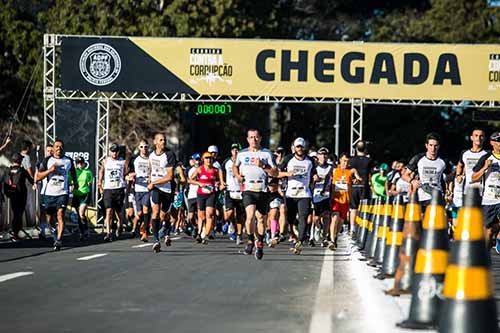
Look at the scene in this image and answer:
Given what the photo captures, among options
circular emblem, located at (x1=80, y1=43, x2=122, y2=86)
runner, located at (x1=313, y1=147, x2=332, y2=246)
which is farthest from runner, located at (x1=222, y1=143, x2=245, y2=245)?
circular emblem, located at (x1=80, y1=43, x2=122, y2=86)

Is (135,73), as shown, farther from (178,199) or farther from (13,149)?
(13,149)

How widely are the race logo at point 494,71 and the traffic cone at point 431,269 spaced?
23.7 m

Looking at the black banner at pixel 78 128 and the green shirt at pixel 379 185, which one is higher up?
the black banner at pixel 78 128

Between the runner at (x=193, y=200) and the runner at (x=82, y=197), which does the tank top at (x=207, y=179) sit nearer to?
the runner at (x=193, y=200)

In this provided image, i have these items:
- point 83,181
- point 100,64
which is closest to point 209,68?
point 100,64

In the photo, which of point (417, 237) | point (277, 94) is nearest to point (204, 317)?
point (417, 237)

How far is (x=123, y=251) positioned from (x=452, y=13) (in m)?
43.1

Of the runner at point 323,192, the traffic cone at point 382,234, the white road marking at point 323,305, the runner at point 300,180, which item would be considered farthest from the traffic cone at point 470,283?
the runner at point 323,192

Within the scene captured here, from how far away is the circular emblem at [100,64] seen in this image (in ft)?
99.0

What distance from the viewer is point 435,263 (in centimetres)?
738

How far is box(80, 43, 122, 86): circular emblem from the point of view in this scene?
30.2m

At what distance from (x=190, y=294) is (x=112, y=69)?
20.6m

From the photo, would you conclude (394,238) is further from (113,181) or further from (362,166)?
(113,181)

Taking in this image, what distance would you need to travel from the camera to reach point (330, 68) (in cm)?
3044
